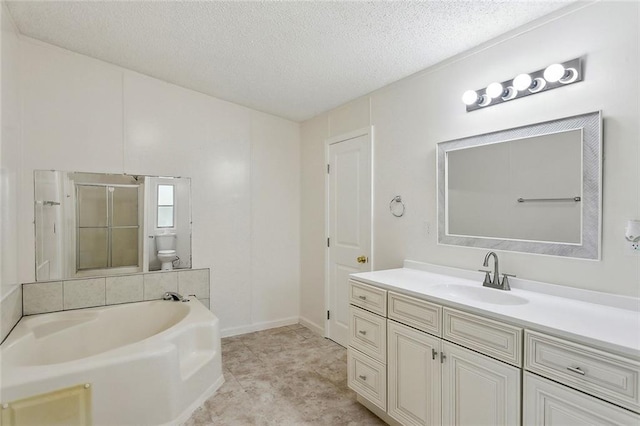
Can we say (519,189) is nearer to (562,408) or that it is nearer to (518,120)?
(518,120)

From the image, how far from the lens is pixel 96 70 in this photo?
10.0 feet

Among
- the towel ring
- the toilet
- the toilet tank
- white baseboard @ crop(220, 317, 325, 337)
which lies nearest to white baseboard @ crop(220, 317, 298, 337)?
white baseboard @ crop(220, 317, 325, 337)

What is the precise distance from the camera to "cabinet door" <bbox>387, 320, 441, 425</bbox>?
184 cm

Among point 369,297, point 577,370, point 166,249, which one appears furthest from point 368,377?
point 166,249

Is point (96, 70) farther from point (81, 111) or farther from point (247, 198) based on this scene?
point (247, 198)

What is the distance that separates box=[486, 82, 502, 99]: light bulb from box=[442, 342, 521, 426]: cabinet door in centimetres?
146

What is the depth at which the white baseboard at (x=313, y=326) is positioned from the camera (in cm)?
381

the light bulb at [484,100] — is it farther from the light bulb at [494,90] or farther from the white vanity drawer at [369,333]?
the white vanity drawer at [369,333]

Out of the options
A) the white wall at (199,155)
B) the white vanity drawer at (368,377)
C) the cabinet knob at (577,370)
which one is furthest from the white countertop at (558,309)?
the white wall at (199,155)

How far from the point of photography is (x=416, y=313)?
76.2 inches

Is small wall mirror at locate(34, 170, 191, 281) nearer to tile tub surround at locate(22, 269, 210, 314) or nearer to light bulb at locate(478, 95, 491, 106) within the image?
tile tub surround at locate(22, 269, 210, 314)

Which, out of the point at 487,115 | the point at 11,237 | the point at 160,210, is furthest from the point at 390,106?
the point at 11,237

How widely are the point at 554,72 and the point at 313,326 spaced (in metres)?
3.22

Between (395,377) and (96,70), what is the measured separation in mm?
3435
